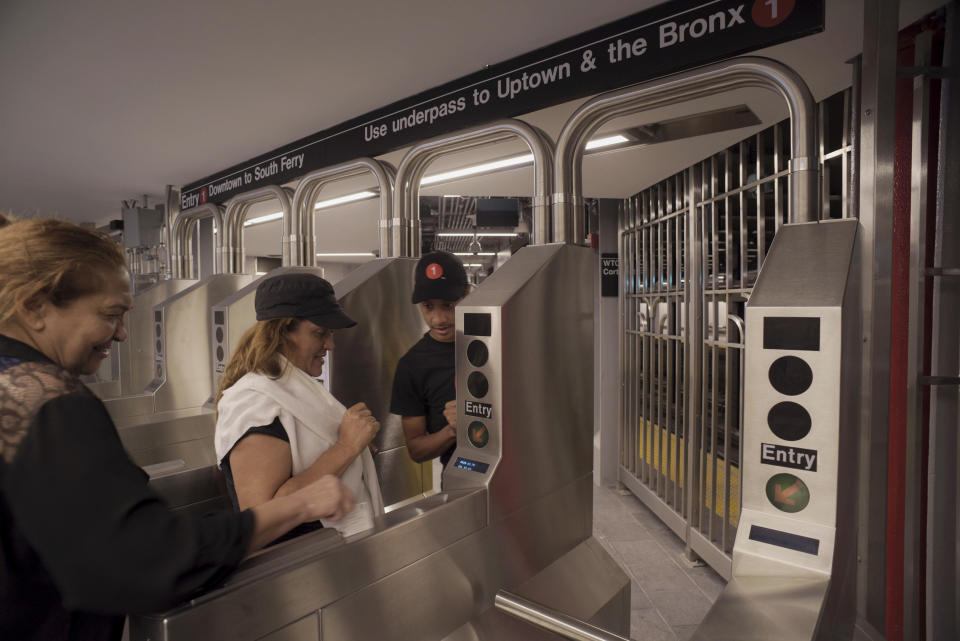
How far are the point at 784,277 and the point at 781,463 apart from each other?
399 millimetres

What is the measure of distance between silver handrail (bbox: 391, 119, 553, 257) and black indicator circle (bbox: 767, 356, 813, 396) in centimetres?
74

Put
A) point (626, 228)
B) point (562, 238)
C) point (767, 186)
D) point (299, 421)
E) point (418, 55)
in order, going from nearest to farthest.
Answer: point (299, 421)
point (562, 238)
point (418, 55)
point (767, 186)
point (626, 228)

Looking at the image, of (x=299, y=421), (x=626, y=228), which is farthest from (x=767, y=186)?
(x=299, y=421)

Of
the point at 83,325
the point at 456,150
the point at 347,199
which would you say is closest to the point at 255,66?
the point at 456,150

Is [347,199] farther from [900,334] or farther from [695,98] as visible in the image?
[900,334]

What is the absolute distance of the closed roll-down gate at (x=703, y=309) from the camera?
2.92m

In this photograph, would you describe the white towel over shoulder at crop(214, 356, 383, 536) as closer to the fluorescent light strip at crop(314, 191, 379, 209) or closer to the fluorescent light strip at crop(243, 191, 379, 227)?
the fluorescent light strip at crop(243, 191, 379, 227)

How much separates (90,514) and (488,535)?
957 mm

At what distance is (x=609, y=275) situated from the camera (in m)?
4.91

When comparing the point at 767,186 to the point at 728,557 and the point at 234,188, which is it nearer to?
the point at 728,557

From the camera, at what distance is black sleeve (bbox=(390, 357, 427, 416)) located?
6.41 feet

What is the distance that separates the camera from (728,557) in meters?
3.23

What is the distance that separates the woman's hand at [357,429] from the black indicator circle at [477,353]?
0.29 metres

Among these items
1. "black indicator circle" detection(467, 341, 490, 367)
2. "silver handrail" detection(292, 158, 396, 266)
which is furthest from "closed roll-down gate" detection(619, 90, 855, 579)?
"silver handrail" detection(292, 158, 396, 266)
